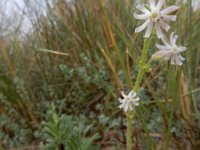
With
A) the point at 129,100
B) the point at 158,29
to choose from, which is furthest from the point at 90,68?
the point at 158,29

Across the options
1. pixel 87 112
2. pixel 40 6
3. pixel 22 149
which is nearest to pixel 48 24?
pixel 40 6

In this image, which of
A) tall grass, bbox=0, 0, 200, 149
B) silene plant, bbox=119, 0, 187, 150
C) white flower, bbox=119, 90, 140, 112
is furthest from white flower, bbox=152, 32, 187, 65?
tall grass, bbox=0, 0, 200, 149

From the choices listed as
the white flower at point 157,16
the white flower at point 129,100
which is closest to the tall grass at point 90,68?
the white flower at point 129,100

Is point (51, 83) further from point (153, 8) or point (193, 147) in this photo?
point (153, 8)

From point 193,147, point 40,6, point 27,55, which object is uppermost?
point 40,6

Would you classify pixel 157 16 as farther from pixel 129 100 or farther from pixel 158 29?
pixel 129 100

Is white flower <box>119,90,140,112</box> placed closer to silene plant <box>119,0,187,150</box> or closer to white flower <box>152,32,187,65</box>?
silene plant <box>119,0,187,150</box>

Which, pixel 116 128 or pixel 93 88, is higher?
pixel 93 88

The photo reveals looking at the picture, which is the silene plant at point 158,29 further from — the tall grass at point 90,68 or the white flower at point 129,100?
the tall grass at point 90,68
